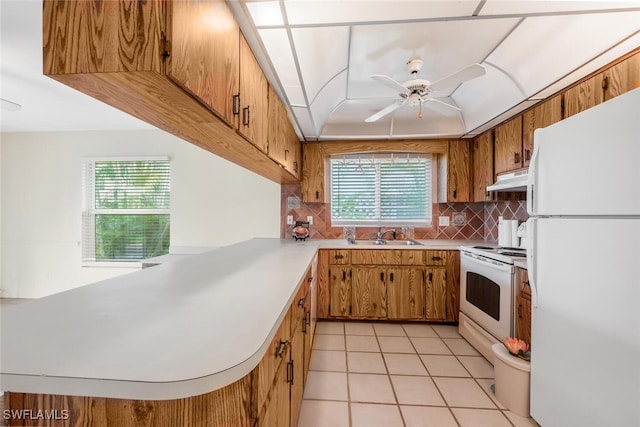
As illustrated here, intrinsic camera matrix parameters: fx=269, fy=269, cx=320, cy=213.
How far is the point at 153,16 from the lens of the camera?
815 mm

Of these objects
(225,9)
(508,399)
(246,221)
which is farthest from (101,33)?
(246,221)

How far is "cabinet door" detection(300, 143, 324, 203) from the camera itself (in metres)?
3.38

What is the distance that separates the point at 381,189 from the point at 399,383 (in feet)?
7.54

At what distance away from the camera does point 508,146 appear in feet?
8.45

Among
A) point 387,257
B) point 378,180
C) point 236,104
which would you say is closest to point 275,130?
point 236,104

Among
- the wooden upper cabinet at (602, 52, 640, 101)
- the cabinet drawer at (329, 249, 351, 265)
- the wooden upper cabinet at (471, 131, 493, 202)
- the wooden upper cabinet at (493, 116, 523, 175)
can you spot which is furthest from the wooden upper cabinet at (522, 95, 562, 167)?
A: the cabinet drawer at (329, 249, 351, 265)

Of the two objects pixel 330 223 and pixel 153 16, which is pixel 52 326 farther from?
pixel 330 223

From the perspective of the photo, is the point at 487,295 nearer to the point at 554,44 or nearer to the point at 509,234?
the point at 509,234

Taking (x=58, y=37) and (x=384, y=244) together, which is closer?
(x=58, y=37)

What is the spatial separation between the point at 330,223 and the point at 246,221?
1.13m

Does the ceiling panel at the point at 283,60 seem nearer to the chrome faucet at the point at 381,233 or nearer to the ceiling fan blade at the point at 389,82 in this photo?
the ceiling fan blade at the point at 389,82

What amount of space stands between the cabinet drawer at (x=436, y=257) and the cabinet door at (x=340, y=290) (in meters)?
0.87

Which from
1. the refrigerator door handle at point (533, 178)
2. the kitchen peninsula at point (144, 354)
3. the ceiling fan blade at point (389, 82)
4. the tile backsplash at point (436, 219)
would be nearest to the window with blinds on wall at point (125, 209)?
the tile backsplash at point (436, 219)

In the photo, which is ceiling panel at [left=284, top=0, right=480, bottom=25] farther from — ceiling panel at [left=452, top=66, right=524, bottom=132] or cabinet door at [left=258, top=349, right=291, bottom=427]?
cabinet door at [left=258, top=349, right=291, bottom=427]
